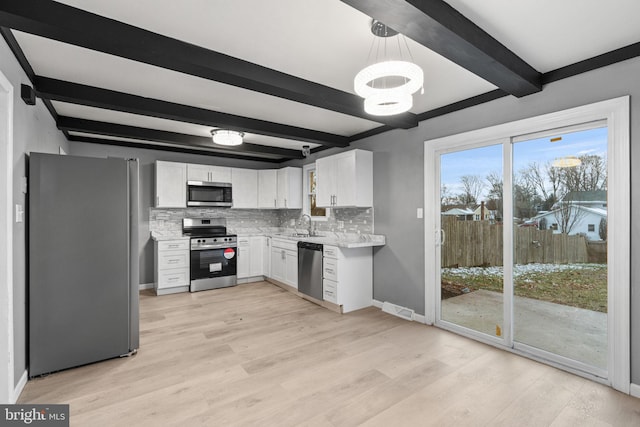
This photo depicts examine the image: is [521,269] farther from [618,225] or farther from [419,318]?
[419,318]

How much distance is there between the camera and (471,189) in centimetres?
341

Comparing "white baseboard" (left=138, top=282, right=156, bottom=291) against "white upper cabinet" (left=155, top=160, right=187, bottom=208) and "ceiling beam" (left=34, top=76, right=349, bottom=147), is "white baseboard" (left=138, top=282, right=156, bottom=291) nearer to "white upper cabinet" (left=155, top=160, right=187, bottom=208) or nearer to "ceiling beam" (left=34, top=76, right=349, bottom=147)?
"white upper cabinet" (left=155, top=160, right=187, bottom=208)

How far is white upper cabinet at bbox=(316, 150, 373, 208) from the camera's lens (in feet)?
14.3

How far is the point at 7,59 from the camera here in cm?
209

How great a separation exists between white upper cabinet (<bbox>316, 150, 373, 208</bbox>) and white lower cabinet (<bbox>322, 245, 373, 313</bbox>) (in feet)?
2.34

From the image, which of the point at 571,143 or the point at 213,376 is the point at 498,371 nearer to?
the point at 571,143

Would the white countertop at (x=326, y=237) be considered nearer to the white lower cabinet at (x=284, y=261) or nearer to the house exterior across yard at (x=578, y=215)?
the white lower cabinet at (x=284, y=261)

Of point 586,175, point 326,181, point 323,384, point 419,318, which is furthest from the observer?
point 326,181

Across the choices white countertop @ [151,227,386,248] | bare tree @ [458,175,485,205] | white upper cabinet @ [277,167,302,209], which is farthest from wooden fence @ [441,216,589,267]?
white upper cabinet @ [277,167,302,209]

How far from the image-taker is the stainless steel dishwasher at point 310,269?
4438 mm

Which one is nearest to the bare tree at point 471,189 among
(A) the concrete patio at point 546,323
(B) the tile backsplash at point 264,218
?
(A) the concrete patio at point 546,323

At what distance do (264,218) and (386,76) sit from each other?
522 centimetres

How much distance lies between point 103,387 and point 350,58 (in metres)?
3.12

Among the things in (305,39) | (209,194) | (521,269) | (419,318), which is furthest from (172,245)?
(521,269)
